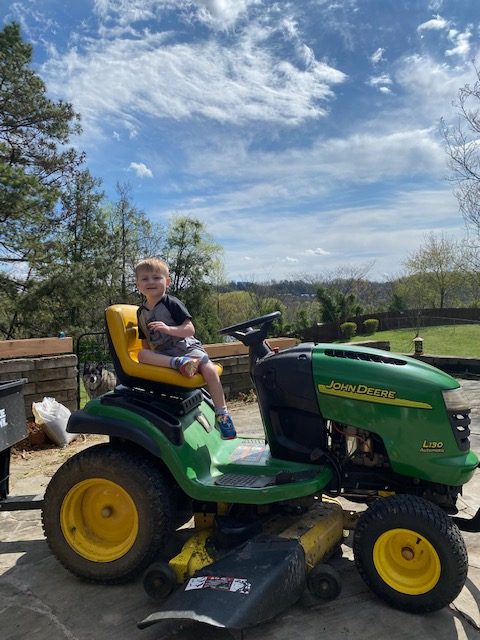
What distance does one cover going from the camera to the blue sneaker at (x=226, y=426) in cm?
288

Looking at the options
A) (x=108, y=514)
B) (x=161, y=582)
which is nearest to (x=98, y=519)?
(x=108, y=514)

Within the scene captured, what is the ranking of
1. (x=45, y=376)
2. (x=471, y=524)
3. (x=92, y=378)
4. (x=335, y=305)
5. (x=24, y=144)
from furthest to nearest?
(x=335, y=305)
(x=24, y=144)
(x=92, y=378)
(x=45, y=376)
(x=471, y=524)

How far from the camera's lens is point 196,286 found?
28.2m

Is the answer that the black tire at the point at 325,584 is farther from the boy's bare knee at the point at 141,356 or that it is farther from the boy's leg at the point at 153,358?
the boy's bare knee at the point at 141,356

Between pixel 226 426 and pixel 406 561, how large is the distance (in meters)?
1.13

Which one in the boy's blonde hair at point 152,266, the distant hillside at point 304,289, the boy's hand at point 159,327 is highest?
the distant hillside at point 304,289

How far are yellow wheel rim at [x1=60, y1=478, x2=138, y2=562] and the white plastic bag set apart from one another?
257 centimetres

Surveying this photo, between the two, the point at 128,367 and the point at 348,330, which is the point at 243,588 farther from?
the point at 348,330

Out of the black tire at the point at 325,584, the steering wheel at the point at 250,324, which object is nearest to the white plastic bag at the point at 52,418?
the steering wheel at the point at 250,324

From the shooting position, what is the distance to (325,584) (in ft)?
7.52

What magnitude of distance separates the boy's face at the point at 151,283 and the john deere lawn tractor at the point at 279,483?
0.17 metres

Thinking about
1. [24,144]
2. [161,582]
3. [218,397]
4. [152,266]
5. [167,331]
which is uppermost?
[24,144]

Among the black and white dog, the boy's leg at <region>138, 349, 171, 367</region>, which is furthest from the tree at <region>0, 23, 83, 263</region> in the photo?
the boy's leg at <region>138, 349, 171, 367</region>

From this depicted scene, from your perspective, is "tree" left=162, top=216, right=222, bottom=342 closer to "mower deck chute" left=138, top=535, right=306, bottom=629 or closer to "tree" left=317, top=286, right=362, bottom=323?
"tree" left=317, top=286, right=362, bottom=323
